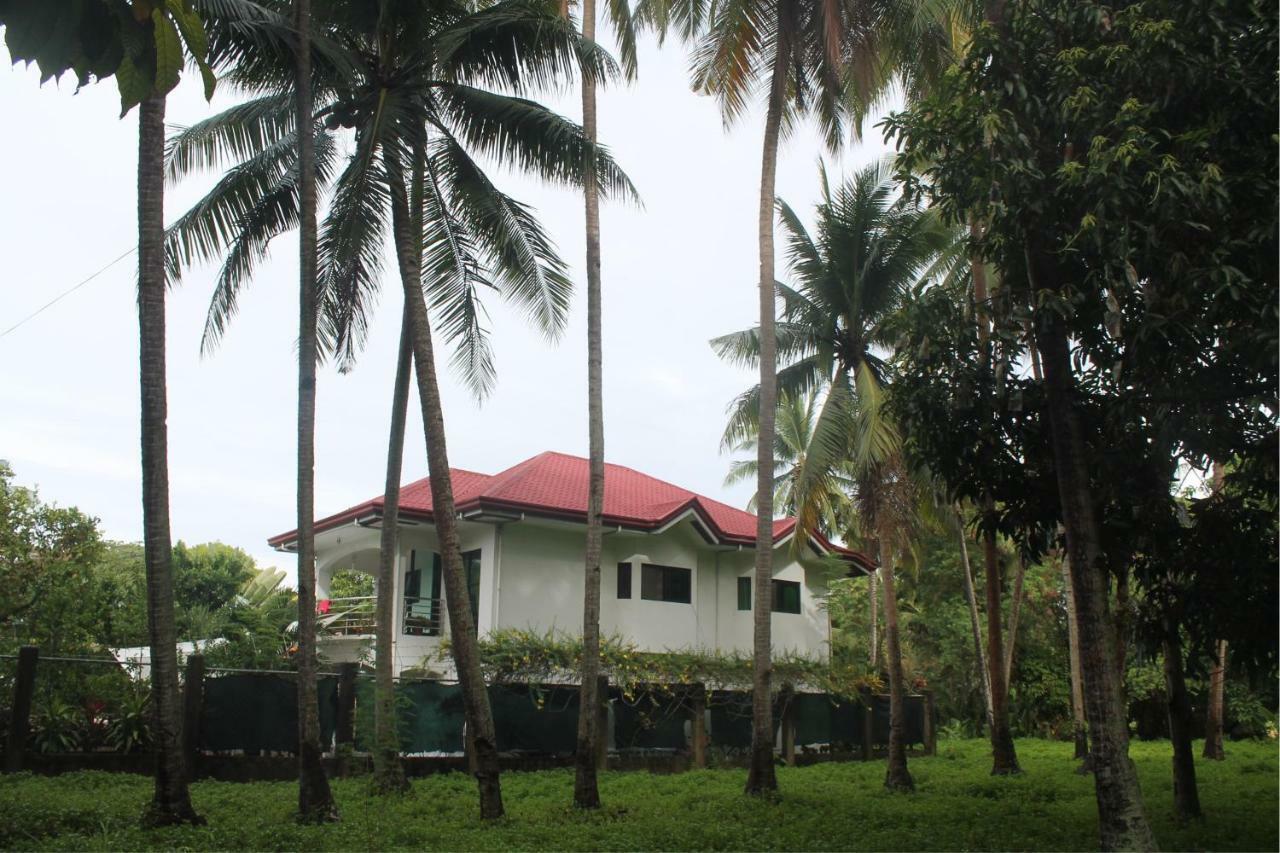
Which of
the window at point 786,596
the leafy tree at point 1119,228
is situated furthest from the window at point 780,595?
the leafy tree at point 1119,228

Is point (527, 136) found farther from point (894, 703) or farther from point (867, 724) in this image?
point (867, 724)

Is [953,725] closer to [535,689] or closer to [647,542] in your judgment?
[647,542]

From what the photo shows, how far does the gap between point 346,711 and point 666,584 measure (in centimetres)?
899

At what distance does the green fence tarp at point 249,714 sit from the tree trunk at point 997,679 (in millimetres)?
11446

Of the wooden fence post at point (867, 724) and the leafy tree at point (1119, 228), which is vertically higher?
the leafy tree at point (1119, 228)

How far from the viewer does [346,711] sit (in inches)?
689

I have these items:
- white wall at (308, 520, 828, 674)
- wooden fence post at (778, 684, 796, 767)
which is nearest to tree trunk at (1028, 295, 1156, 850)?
wooden fence post at (778, 684, 796, 767)

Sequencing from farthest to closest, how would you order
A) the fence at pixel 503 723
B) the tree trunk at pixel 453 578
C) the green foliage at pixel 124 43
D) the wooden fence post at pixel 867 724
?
the wooden fence post at pixel 867 724, the fence at pixel 503 723, the tree trunk at pixel 453 578, the green foliage at pixel 124 43

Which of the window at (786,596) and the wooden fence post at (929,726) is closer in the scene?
the wooden fence post at (929,726)

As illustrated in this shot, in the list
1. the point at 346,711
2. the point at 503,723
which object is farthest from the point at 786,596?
the point at 346,711

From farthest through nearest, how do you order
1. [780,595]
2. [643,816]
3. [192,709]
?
1. [780,595]
2. [192,709]
3. [643,816]

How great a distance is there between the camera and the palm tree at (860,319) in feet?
62.2

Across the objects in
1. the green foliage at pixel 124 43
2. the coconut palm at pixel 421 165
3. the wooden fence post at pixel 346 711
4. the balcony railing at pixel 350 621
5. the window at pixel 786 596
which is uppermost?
the coconut palm at pixel 421 165

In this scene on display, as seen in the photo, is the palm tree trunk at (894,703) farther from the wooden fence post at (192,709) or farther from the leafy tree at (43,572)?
the leafy tree at (43,572)
